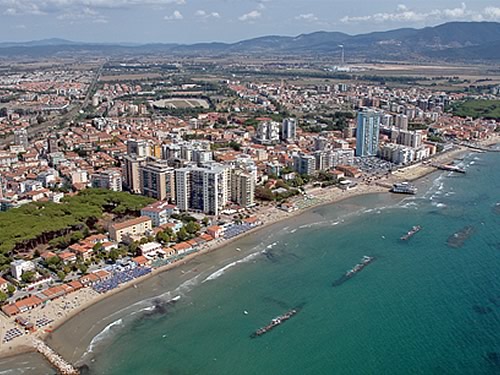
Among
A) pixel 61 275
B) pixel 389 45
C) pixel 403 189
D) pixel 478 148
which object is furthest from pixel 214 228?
pixel 389 45

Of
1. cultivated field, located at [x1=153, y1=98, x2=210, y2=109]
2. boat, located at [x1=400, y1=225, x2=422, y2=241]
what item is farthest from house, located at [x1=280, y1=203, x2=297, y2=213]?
cultivated field, located at [x1=153, y1=98, x2=210, y2=109]

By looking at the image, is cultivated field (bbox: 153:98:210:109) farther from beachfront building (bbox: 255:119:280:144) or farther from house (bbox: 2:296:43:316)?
house (bbox: 2:296:43:316)

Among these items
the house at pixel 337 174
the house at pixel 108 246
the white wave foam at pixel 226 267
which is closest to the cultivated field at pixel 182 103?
the house at pixel 337 174

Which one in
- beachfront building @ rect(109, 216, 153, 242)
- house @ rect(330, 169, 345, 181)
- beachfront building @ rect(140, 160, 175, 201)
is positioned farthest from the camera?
house @ rect(330, 169, 345, 181)

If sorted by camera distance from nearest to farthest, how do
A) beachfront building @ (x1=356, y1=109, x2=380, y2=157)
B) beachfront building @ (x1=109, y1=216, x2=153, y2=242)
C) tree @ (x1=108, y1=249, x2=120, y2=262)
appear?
tree @ (x1=108, y1=249, x2=120, y2=262) < beachfront building @ (x1=109, y1=216, x2=153, y2=242) < beachfront building @ (x1=356, y1=109, x2=380, y2=157)

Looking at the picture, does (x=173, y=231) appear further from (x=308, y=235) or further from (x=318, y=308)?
(x=318, y=308)

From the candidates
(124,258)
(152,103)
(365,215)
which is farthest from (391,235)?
(152,103)
